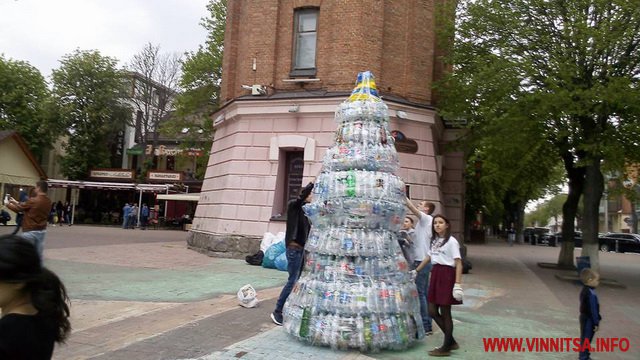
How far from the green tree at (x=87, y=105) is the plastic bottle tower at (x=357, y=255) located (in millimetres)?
36326

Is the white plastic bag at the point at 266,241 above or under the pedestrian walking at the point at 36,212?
under

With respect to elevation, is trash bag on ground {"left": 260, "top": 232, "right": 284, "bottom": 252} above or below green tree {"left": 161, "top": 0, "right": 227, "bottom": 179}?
below

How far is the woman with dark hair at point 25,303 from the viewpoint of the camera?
2.04 m

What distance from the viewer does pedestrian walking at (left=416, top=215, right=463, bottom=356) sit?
5.80 metres

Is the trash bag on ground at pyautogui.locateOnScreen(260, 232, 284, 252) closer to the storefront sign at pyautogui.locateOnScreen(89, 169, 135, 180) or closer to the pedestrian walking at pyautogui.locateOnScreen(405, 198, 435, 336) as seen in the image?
the pedestrian walking at pyautogui.locateOnScreen(405, 198, 435, 336)

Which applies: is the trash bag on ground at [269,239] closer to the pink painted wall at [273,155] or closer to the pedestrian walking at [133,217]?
the pink painted wall at [273,155]

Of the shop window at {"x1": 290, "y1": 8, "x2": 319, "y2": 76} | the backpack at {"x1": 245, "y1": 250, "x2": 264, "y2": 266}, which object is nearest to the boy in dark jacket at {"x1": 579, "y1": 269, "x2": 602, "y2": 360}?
the backpack at {"x1": 245, "y1": 250, "x2": 264, "y2": 266}

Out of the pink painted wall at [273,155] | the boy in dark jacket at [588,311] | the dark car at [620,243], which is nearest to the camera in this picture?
the boy in dark jacket at [588,311]

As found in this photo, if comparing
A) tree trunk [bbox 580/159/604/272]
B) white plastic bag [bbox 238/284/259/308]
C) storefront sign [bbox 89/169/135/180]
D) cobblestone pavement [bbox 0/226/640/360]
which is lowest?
cobblestone pavement [bbox 0/226/640/360]

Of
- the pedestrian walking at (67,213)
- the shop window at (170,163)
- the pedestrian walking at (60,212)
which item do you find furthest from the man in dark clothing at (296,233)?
the shop window at (170,163)

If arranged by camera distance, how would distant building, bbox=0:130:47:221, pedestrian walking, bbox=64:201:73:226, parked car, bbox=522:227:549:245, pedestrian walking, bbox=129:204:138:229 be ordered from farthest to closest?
parked car, bbox=522:227:549:245, pedestrian walking, bbox=64:201:73:226, pedestrian walking, bbox=129:204:138:229, distant building, bbox=0:130:47:221

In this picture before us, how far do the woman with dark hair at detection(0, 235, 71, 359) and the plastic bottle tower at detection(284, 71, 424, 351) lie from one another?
372 cm

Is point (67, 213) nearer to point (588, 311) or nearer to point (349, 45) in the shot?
point (349, 45)

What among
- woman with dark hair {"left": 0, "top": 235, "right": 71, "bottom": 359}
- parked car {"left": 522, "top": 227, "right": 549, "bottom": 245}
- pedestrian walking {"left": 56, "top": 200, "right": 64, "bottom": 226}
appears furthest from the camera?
parked car {"left": 522, "top": 227, "right": 549, "bottom": 245}
